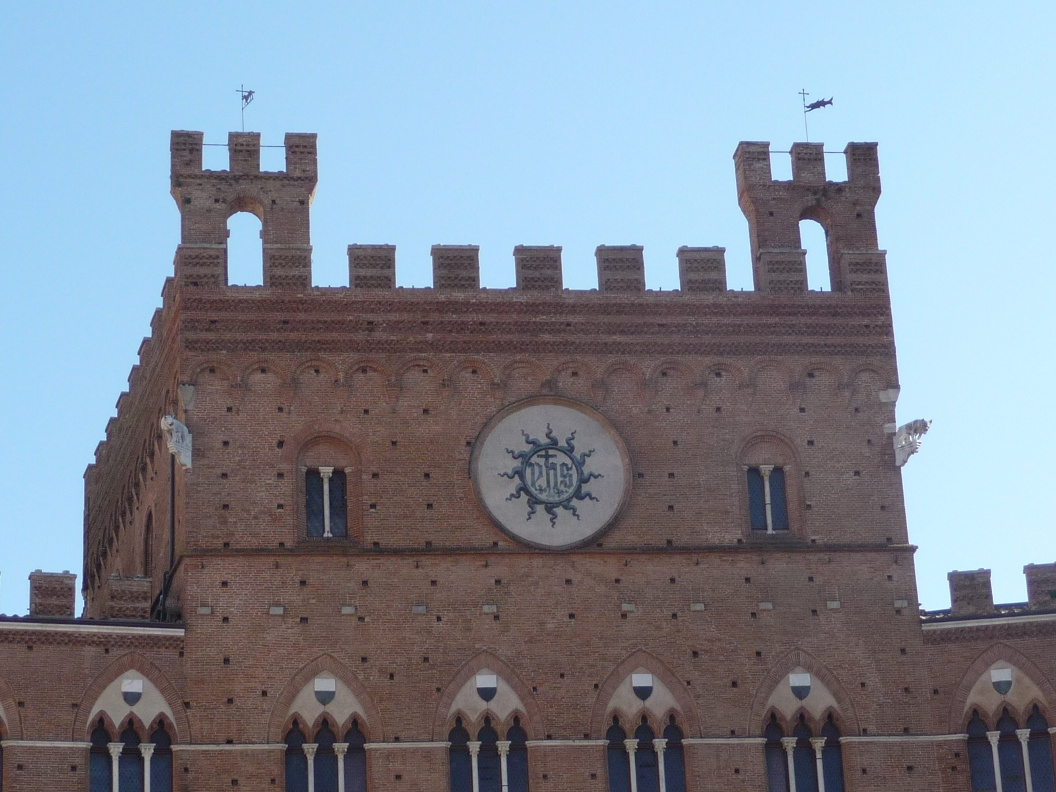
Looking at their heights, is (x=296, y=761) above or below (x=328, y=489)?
below

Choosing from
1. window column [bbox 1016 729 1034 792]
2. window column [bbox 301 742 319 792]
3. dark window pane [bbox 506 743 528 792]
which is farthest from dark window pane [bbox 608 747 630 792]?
window column [bbox 1016 729 1034 792]

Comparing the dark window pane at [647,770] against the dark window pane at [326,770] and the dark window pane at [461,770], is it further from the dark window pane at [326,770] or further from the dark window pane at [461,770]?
the dark window pane at [326,770]

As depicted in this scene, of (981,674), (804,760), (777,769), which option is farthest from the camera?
(981,674)

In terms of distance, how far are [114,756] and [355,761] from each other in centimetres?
389

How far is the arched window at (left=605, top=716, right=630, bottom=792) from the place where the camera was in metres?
40.0

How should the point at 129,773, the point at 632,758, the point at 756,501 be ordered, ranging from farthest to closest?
1. the point at 756,501
2. the point at 632,758
3. the point at 129,773

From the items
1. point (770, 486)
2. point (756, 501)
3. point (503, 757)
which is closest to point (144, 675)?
point (503, 757)

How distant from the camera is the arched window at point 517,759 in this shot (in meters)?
39.8

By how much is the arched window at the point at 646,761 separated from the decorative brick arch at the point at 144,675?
7437mm

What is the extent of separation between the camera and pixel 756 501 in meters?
42.3

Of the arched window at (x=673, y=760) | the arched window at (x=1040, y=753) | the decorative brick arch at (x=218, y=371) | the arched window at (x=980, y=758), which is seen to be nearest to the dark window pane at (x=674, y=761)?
the arched window at (x=673, y=760)

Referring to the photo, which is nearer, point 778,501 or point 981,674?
point 981,674

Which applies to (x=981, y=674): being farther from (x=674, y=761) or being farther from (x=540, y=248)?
(x=540, y=248)

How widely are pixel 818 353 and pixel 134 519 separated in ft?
45.8
